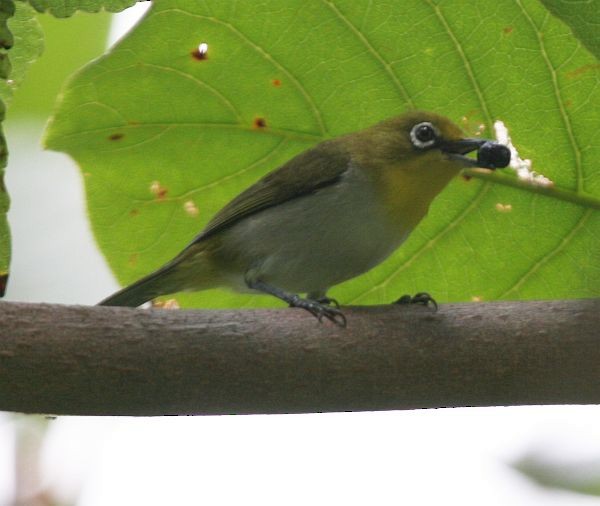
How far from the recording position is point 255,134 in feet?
10.2

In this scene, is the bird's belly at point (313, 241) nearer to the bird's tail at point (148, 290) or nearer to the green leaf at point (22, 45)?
the bird's tail at point (148, 290)

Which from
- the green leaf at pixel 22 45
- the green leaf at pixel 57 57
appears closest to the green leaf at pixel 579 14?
the green leaf at pixel 22 45

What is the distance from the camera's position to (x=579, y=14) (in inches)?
80.9

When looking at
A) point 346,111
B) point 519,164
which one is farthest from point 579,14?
point 346,111

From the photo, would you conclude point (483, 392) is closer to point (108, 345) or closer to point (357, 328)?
point (357, 328)

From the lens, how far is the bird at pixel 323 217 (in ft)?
11.2

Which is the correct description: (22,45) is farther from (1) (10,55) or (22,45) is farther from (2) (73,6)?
(2) (73,6)

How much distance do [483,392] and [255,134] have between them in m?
1.28

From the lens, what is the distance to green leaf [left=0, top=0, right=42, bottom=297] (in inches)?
82.0

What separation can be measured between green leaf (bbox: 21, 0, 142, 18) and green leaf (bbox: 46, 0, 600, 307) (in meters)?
0.57

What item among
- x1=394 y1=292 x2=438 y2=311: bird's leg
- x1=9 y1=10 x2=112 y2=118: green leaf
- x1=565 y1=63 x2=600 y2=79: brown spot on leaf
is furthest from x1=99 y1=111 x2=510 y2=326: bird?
x1=9 y1=10 x2=112 y2=118: green leaf

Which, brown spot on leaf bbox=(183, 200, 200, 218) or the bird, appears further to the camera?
the bird

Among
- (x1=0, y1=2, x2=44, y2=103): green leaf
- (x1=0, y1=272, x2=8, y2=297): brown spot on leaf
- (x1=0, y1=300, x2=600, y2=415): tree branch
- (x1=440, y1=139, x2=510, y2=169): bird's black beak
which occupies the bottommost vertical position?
(x1=0, y1=300, x2=600, y2=415): tree branch

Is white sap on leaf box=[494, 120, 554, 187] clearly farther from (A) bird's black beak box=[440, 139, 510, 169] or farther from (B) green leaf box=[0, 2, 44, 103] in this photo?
(B) green leaf box=[0, 2, 44, 103]
